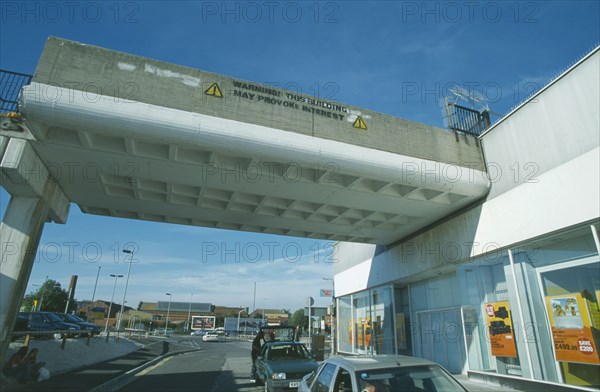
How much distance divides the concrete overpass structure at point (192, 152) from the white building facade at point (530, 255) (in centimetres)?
141

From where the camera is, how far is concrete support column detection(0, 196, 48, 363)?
9.69 metres

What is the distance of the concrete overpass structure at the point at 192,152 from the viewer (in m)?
9.34

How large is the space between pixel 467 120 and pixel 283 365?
12.1 metres

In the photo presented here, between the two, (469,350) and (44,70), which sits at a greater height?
(44,70)

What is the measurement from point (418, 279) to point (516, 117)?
376 inches

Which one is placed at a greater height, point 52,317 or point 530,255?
point 530,255

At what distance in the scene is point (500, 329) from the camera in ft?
39.2

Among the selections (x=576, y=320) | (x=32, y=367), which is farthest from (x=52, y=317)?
(x=576, y=320)

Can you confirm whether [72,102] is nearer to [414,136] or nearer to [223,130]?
[223,130]

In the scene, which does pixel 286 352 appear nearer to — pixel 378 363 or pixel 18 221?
pixel 378 363

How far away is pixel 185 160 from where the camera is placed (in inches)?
420

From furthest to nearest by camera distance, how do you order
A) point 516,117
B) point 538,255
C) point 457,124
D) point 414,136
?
point 457,124 → point 414,136 → point 516,117 → point 538,255

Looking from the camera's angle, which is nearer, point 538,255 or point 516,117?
point 538,255

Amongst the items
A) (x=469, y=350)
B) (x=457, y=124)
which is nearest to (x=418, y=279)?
(x=469, y=350)
